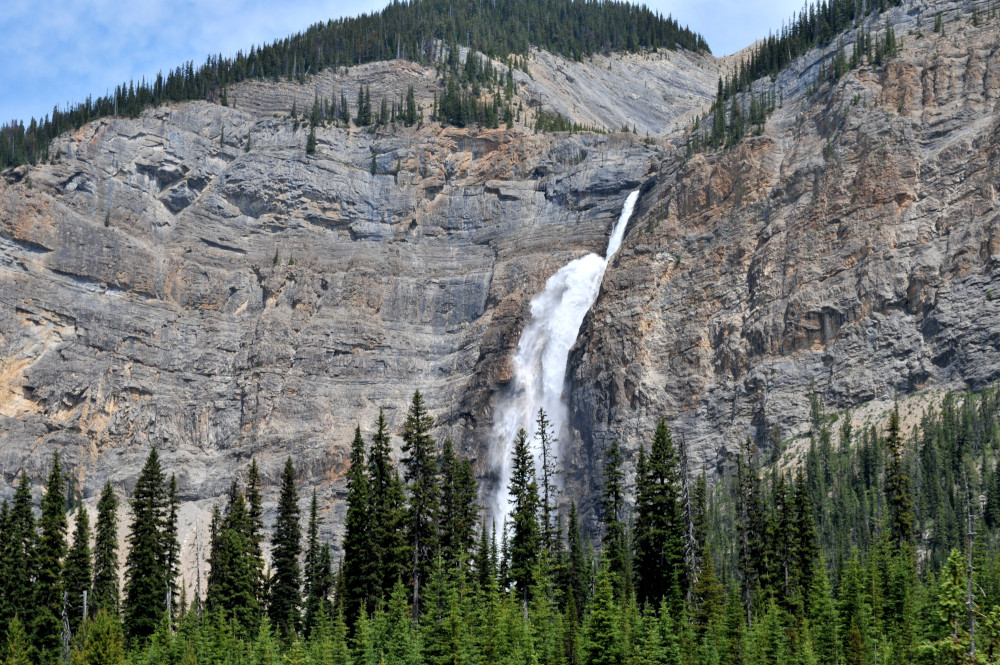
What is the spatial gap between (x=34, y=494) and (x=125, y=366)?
63.8 ft

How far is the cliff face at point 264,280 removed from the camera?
14525 centimetres

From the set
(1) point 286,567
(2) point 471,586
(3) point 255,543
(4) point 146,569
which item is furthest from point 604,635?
(1) point 286,567

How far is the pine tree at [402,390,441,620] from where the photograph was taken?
68438 mm

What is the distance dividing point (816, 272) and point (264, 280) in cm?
6924

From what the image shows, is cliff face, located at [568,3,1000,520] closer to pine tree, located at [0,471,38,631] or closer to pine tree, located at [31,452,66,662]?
pine tree, located at [0,471,38,631]

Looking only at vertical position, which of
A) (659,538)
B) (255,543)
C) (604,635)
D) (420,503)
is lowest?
(604,635)

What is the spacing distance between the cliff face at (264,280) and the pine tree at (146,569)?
53903mm

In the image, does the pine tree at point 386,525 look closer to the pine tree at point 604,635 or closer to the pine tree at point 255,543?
the pine tree at point 255,543

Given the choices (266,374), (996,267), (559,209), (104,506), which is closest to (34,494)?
(266,374)

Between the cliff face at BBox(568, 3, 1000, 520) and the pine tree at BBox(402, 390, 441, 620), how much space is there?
5809 cm

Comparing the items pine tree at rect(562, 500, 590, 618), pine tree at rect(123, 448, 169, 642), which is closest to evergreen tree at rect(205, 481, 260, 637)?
pine tree at rect(123, 448, 169, 642)

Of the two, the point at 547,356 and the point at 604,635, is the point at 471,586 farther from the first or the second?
the point at 547,356

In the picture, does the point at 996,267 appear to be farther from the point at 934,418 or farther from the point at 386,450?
the point at 386,450

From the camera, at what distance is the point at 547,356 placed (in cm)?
14500
